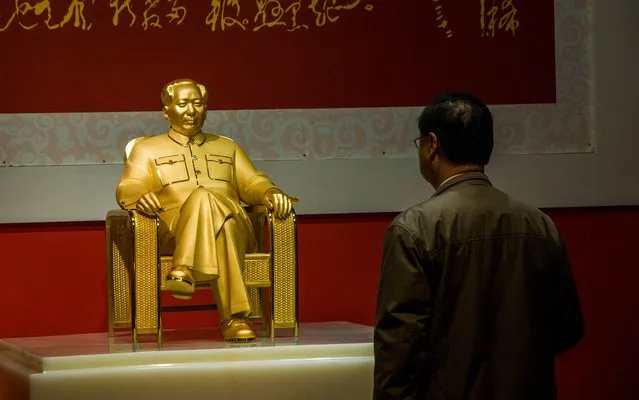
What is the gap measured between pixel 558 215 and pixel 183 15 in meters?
1.94

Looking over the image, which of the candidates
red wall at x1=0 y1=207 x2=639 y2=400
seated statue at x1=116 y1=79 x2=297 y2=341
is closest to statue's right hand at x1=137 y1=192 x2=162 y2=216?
seated statue at x1=116 y1=79 x2=297 y2=341

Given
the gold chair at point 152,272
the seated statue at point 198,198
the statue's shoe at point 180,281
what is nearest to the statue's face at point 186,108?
the seated statue at point 198,198

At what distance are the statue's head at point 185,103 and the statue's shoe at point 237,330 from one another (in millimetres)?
803

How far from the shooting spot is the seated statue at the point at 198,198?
13.0 ft

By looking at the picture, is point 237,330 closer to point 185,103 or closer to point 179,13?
point 185,103

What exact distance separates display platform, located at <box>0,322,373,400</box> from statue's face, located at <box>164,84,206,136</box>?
89 cm

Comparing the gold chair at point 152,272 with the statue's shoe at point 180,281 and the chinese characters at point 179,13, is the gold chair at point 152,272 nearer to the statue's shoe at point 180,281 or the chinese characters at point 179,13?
the statue's shoe at point 180,281

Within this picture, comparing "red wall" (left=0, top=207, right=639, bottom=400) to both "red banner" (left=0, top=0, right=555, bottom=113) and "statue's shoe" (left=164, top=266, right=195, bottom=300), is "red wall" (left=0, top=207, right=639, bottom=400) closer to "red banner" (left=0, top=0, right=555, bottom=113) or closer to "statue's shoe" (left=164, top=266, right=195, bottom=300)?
"red banner" (left=0, top=0, right=555, bottom=113)

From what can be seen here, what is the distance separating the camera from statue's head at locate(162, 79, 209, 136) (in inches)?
169

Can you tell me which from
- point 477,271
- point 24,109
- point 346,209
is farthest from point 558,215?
point 477,271

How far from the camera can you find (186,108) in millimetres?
4305

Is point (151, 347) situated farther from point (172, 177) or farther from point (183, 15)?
point (183, 15)

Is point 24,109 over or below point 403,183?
over

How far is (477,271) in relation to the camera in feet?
8.24
